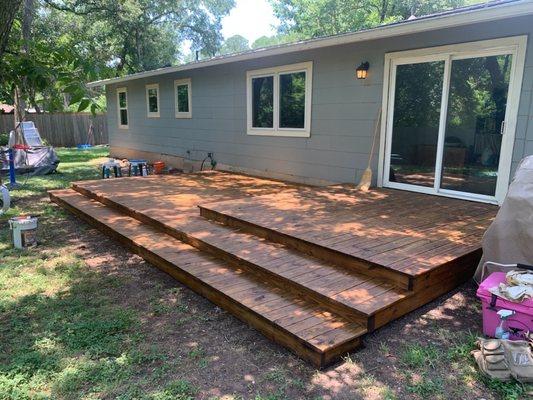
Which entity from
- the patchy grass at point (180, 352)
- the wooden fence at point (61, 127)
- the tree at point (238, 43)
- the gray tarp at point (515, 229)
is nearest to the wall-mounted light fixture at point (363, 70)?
the gray tarp at point (515, 229)

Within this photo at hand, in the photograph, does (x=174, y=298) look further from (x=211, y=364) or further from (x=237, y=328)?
(x=211, y=364)

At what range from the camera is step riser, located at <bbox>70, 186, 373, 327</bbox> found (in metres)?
2.65

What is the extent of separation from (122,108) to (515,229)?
13016 millimetres

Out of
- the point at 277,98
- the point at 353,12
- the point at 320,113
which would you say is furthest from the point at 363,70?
the point at 353,12

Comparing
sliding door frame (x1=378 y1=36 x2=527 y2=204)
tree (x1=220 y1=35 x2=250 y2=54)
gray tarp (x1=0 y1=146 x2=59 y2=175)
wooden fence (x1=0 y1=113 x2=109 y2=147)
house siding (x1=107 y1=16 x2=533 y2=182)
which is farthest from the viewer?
tree (x1=220 y1=35 x2=250 y2=54)

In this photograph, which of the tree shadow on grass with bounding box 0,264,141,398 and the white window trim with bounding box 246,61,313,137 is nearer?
the tree shadow on grass with bounding box 0,264,141,398

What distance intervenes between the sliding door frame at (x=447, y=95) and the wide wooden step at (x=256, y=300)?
10.5ft

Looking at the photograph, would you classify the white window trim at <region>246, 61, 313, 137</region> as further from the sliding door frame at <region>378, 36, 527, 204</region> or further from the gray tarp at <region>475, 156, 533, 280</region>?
the gray tarp at <region>475, 156, 533, 280</region>

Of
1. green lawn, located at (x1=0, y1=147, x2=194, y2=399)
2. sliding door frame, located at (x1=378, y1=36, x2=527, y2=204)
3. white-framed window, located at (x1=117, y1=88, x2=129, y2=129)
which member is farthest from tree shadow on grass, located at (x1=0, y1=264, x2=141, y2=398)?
white-framed window, located at (x1=117, y1=88, x2=129, y2=129)

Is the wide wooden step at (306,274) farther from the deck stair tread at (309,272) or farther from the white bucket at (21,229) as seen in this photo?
the white bucket at (21,229)

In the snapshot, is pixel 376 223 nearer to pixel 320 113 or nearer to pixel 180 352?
pixel 180 352

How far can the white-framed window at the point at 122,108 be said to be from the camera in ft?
43.5

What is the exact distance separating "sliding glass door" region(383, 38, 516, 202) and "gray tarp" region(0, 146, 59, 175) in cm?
A: 856

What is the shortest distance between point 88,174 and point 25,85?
811cm
